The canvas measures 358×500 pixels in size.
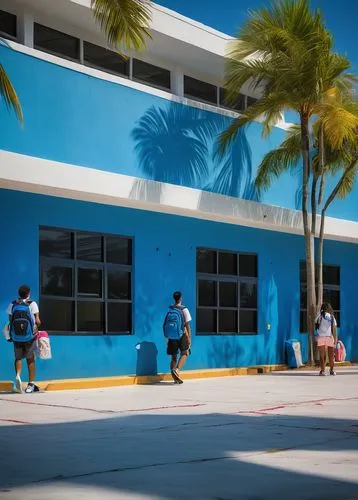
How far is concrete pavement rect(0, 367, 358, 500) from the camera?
6699 mm

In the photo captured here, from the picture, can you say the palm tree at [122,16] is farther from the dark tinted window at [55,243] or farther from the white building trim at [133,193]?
the dark tinted window at [55,243]

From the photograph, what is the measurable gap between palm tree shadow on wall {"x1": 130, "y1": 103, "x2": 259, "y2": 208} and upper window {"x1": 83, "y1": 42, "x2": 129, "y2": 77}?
1521 mm

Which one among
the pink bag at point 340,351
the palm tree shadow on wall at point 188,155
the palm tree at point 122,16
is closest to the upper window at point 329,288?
the pink bag at point 340,351

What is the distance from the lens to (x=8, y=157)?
15.6m

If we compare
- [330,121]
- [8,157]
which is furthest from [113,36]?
[330,121]

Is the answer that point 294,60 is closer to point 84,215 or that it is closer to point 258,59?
point 258,59

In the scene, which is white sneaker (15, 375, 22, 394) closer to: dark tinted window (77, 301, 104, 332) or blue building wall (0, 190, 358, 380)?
blue building wall (0, 190, 358, 380)

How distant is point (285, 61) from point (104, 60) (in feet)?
12.9

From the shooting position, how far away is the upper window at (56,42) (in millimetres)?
18734

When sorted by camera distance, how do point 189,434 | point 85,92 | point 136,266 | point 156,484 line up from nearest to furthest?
point 156,484
point 189,434
point 85,92
point 136,266

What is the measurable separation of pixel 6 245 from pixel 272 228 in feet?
28.6

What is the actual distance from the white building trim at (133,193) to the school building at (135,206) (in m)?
0.04

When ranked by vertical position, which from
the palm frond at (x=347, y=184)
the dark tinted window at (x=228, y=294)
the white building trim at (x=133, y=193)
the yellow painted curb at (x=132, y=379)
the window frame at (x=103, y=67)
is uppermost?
the window frame at (x=103, y=67)

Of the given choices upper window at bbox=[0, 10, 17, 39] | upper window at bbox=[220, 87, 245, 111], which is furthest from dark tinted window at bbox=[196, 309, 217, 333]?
upper window at bbox=[0, 10, 17, 39]
